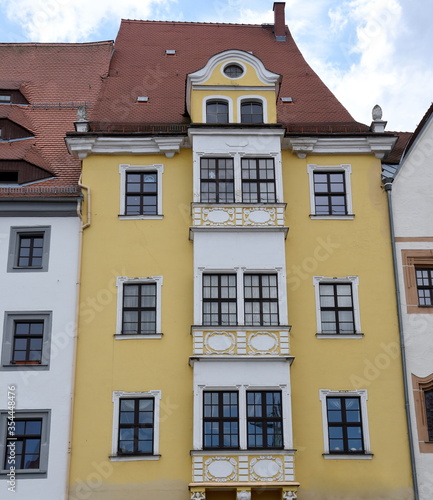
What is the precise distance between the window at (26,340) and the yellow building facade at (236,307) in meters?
1.05

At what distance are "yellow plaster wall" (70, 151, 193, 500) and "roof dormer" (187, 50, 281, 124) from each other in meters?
1.66

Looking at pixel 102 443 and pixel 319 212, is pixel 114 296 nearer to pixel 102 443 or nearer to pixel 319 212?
pixel 102 443

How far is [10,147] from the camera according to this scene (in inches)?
1084

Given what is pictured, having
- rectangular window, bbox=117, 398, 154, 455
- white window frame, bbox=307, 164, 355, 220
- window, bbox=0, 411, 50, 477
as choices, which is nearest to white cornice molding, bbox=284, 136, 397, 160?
white window frame, bbox=307, 164, 355, 220

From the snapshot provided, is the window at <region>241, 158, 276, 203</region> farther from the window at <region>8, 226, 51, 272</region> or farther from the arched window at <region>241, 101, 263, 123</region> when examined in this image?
the window at <region>8, 226, 51, 272</region>

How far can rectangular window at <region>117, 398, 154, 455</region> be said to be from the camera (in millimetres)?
22375

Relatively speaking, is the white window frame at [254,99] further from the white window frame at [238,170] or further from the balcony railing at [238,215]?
the balcony railing at [238,215]

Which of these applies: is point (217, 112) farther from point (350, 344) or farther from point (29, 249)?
point (350, 344)

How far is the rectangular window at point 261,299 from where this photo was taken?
2338 cm

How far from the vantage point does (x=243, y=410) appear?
2228 centimetres

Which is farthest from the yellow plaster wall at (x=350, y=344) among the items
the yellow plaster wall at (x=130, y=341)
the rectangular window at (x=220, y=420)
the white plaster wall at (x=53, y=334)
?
the white plaster wall at (x=53, y=334)

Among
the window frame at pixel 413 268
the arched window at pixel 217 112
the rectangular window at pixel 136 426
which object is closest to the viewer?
the rectangular window at pixel 136 426

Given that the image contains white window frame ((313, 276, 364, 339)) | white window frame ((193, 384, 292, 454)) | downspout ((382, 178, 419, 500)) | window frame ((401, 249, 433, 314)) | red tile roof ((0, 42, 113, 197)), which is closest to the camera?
white window frame ((193, 384, 292, 454))

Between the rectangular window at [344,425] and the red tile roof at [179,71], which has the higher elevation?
the red tile roof at [179,71]
